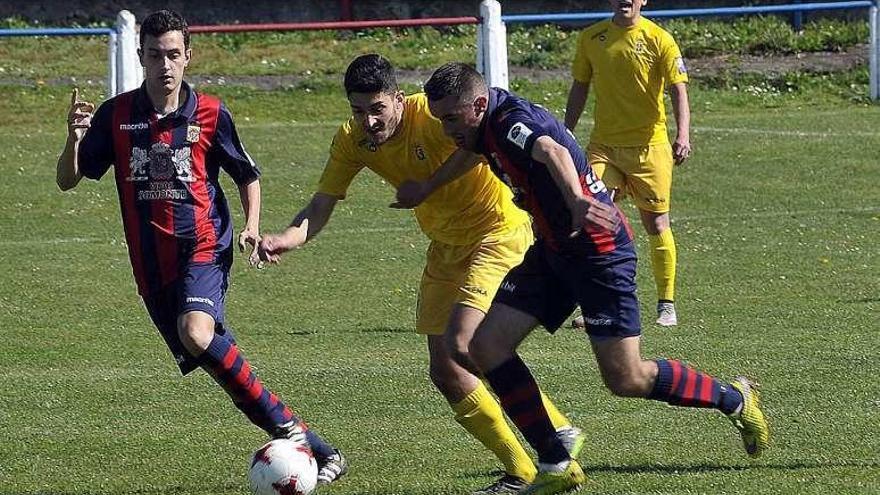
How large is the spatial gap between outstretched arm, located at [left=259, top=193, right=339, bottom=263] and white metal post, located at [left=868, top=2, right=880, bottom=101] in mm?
13366

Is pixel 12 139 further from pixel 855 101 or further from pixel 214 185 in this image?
pixel 214 185

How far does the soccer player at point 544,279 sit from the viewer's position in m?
5.95

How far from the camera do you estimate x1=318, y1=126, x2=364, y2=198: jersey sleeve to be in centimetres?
676

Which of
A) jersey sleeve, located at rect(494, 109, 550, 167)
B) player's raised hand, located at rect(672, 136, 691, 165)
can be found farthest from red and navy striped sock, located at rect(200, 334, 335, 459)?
player's raised hand, located at rect(672, 136, 691, 165)

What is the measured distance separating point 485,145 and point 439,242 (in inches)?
32.6

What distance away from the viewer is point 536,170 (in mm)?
5953

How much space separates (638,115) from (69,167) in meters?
4.64

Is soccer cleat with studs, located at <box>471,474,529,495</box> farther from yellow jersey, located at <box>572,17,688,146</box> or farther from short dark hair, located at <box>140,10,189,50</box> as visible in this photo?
yellow jersey, located at <box>572,17,688,146</box>

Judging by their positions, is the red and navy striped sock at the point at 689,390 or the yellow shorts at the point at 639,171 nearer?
the red and navy striped sock at the point at 689,390

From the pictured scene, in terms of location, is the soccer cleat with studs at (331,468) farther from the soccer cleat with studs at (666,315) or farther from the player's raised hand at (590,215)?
the soccer cleat with studs at (666,315)

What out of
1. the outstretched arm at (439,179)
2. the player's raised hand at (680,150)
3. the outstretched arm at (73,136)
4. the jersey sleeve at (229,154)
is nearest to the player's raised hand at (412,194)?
the outstretched arm at (439,179)

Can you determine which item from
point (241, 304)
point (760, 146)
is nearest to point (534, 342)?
point (241, 304)

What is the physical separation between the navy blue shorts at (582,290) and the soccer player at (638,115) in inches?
150

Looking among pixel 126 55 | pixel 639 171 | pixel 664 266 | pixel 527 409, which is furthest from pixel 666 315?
pixel 126 55
